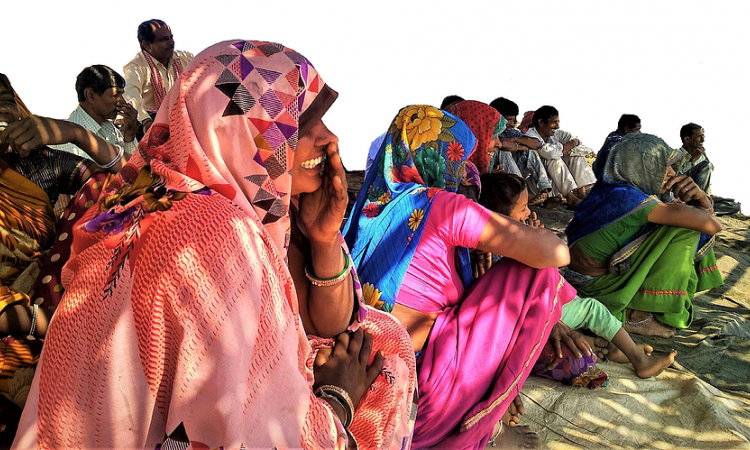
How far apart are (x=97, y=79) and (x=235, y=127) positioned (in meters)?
3.48

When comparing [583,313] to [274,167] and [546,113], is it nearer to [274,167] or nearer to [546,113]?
[274,167]

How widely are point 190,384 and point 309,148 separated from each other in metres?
0.81

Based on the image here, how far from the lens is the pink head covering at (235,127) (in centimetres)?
145

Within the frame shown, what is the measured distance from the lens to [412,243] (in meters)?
2.76

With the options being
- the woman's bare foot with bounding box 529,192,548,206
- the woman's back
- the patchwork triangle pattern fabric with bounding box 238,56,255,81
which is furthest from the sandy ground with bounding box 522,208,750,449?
the woman's bare foot with bounding box 529,192,548,206

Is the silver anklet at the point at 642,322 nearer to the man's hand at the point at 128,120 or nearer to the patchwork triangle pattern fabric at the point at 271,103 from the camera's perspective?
the patchwork triangle pattern fabric at the point at 271,103

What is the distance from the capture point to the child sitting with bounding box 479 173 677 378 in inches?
124

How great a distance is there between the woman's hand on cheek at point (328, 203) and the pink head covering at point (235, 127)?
0.20 metres

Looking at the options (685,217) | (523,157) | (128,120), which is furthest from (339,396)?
(523,157)

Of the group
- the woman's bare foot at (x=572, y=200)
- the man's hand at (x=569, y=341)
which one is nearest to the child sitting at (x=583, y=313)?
the man's hand at (x=569, y=341)

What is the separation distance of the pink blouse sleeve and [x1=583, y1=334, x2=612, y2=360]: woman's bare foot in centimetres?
138

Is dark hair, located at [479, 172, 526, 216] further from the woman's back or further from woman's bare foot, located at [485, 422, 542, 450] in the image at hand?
woman's bare foot, located at [485, 422, 542, 450]

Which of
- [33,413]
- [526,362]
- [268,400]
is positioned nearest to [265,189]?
[268,400]

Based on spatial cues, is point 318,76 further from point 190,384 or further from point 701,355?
point 701,355
